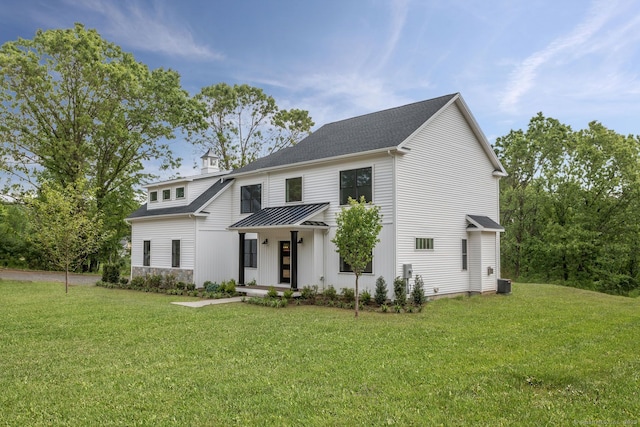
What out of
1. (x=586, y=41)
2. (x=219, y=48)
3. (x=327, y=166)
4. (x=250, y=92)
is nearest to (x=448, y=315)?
(x=327, y=166)

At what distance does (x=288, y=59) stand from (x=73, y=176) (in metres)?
18.8

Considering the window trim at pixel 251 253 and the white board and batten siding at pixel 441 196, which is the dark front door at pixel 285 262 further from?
the white board and batten siding at pixel 441 196

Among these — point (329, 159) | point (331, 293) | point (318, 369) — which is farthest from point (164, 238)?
point (318, 369)

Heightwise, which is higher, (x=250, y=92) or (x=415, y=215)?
(x=250, y=92)

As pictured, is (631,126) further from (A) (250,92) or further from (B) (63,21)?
(B) (63,21)

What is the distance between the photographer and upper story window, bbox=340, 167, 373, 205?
607 inches

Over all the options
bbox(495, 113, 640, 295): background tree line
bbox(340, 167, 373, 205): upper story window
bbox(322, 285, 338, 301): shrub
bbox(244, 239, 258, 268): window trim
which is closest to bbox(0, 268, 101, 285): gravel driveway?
bbox(244, 239, 258, 268): window trim

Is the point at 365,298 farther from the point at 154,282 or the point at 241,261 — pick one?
the point at 154,282

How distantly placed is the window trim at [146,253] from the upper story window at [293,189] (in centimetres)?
919

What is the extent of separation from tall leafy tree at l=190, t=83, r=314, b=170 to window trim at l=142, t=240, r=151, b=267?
1601cm

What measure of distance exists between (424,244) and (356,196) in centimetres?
299

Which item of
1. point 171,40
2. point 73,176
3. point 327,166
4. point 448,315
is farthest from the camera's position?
point 73,176

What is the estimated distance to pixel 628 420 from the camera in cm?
479

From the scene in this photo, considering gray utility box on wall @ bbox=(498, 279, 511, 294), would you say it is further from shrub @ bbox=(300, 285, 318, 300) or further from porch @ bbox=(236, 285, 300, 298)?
porch @ bbox=(236, 285, 300, 298)
